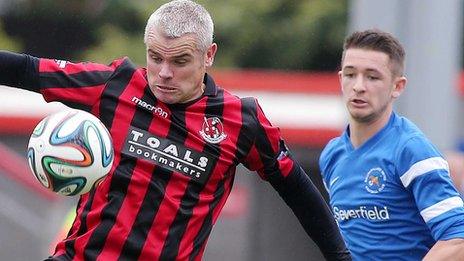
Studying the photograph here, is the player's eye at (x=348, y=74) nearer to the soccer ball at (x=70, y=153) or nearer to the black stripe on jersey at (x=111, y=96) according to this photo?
the black stripe on jersey at (x=111, y=96)

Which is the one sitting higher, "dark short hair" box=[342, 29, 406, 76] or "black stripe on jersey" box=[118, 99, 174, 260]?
"dark short hair" box=[342, 29, 406, 76]

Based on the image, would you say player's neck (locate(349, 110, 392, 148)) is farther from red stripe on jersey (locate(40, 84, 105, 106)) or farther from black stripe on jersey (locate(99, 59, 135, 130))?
red stripe on jersey (locate(40, 84, 105, 106))

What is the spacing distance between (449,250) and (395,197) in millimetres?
443

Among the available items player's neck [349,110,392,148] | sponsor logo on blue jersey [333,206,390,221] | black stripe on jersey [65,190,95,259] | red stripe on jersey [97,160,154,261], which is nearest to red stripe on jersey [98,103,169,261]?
red stripe on jersey [97,160,154,261]

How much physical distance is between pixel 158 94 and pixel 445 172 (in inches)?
56.7

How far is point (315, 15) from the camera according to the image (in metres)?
22.5

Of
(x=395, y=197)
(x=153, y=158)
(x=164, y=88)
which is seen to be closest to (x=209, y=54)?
(x=164, y=88)

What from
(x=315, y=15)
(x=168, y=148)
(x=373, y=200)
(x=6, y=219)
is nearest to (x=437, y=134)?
(x=373, y=200)

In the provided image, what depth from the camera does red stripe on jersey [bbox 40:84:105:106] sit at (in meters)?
6.33

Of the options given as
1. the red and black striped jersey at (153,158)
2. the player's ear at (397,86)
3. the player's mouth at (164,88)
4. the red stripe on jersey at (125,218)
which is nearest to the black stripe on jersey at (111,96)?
the red and black striped jersey at (153,158)

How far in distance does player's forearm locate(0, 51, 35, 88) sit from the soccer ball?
297mm

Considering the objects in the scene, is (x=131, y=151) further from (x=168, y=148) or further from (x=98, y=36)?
(x=98, y=36)

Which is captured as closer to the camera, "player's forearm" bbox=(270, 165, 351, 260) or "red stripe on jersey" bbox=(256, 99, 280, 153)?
"red stripe on jersey" bbox=(256, 99, 280, 153)

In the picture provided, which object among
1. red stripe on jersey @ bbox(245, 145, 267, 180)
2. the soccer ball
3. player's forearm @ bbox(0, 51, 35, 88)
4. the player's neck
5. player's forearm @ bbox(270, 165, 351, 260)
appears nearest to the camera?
the soccer ball
